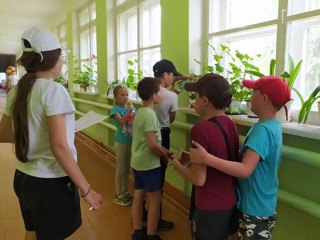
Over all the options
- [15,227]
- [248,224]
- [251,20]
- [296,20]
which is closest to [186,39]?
[251,20]

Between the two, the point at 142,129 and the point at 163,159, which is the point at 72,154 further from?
the point at 163,159

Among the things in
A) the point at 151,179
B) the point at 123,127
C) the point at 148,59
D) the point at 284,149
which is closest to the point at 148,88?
the point at 151,179

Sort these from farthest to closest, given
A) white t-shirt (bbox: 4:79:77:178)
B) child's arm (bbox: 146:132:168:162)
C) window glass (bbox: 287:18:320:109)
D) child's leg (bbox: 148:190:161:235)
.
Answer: child's leg (bbox: 148:190:161:235) < child's arm (bbox: 146:132:168:162) < window glass (bbox: 287:18:320:109) < white t-shirt (bbox: 4:79:77:178)

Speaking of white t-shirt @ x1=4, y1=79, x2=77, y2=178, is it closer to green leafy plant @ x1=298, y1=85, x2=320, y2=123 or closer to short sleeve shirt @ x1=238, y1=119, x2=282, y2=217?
short sleeve shirt @ x1=238, y1=119, x2=282, y2=217

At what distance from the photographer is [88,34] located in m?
5.95

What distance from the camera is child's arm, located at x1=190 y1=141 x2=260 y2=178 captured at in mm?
1227

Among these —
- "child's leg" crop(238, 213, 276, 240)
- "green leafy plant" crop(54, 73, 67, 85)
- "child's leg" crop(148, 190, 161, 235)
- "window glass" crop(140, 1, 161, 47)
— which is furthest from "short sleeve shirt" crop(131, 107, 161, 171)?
"green leafy plant" crop(54, 73, 67, 85)

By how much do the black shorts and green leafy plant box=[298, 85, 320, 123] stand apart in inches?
49.2

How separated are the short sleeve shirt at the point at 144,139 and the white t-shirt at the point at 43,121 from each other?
763 millimetres

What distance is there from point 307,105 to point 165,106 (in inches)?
38.2

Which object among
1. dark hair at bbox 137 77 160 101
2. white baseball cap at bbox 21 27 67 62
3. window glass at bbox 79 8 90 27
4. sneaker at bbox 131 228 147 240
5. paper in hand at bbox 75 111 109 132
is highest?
window glass at bbox 79 8 90 27

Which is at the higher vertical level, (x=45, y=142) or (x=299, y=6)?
(x=299, y=6)

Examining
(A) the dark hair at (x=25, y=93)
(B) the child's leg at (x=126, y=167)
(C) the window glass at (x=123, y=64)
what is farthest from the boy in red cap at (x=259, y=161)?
(C) the window glass at (x=123, y=64)

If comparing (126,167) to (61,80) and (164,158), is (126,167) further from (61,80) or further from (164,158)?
(61,80)
